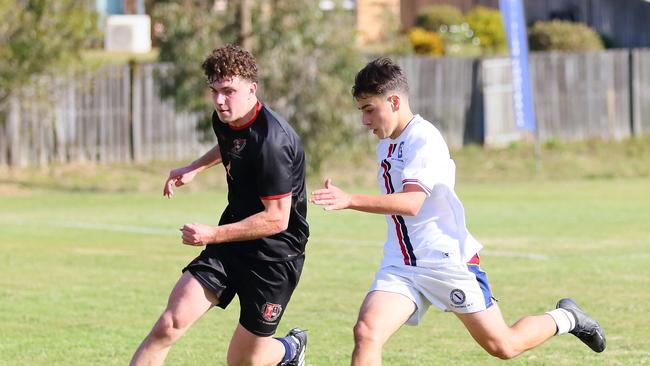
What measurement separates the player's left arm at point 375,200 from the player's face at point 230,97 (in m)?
0.79

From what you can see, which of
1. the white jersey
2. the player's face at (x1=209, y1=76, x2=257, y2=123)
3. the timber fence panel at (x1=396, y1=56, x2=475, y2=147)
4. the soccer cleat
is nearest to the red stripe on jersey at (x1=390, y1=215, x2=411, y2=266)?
the white jersey

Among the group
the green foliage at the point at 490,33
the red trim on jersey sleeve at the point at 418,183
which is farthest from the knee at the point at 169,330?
the green foliage at the point at 490,33

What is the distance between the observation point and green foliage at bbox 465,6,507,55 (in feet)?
143

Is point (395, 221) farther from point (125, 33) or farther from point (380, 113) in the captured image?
point (125, 33)

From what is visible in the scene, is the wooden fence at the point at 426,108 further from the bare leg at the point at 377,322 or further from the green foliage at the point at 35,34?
the bare leg at the point at 377,322

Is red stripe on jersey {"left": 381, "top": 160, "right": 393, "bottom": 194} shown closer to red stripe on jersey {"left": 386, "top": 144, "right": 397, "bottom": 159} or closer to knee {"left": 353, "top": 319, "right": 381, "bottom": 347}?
red stripe on jersey {"left": 386, "top": 144, "right": 397, "bottom": 159}

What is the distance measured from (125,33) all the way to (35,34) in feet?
41.7

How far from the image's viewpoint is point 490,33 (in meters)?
43.9

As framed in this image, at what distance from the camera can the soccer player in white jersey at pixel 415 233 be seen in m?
7.26

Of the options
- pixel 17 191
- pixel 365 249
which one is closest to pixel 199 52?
pixel 17 191

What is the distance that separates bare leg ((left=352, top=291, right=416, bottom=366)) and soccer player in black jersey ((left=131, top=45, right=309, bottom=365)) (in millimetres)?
638

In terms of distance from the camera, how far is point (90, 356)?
31.7ft

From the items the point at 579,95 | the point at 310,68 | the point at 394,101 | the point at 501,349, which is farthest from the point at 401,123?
the point at 579,95

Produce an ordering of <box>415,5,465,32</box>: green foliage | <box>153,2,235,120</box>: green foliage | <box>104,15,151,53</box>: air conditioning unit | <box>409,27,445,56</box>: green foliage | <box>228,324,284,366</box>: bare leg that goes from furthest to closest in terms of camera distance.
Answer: <box>415,5,465,32</box>: green foliage
<box>409,27,445,56</box>: green foliage
<box>104,15,151,53</box>: air conditioning unit
<box>153,2,235,120</box>: green foliage
<box>228,324,284,366</box>: bare leg
